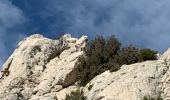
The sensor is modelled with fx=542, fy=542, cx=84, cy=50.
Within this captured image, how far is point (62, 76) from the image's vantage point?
4134 cm

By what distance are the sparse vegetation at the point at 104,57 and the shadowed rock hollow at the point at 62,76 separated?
682mm

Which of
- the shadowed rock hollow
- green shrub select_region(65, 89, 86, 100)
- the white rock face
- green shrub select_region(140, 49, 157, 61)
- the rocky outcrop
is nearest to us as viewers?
the rocky outcrop

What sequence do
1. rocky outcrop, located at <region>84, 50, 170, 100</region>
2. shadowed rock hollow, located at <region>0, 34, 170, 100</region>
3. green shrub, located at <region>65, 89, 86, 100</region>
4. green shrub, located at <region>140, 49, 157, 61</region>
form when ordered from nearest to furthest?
rocky outcrop, located at <region>84, 50, 170, 100</region>
shadowed rock hollow, located at <region>0, 34, 170, 100</region>
green shrub, located at <region>65, 89, 86, 100</region>
green shrub, located at <region>140, 49, 157, 61</region>

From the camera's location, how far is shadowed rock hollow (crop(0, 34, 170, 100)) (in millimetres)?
34344

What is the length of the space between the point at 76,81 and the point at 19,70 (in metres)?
6.17

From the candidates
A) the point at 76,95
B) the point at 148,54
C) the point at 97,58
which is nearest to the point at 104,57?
the point at 97,58

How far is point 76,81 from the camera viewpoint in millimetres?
41344

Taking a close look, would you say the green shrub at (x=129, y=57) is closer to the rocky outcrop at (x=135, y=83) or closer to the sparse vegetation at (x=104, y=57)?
the sparse vegetation at (x=104, y=57)

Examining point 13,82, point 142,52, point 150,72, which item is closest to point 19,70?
point 13,82

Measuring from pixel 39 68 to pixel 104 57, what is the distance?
5.51 m

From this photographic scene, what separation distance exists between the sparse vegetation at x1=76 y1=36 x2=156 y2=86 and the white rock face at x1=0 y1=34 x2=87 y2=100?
29.0 inches

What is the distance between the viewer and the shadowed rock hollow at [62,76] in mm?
34344

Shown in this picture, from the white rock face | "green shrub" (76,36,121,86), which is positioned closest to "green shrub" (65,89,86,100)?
the white rock face

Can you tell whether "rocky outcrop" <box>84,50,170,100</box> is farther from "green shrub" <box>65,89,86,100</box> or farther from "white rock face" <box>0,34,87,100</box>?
"white rock face" <box>0,34,87,100</box>
